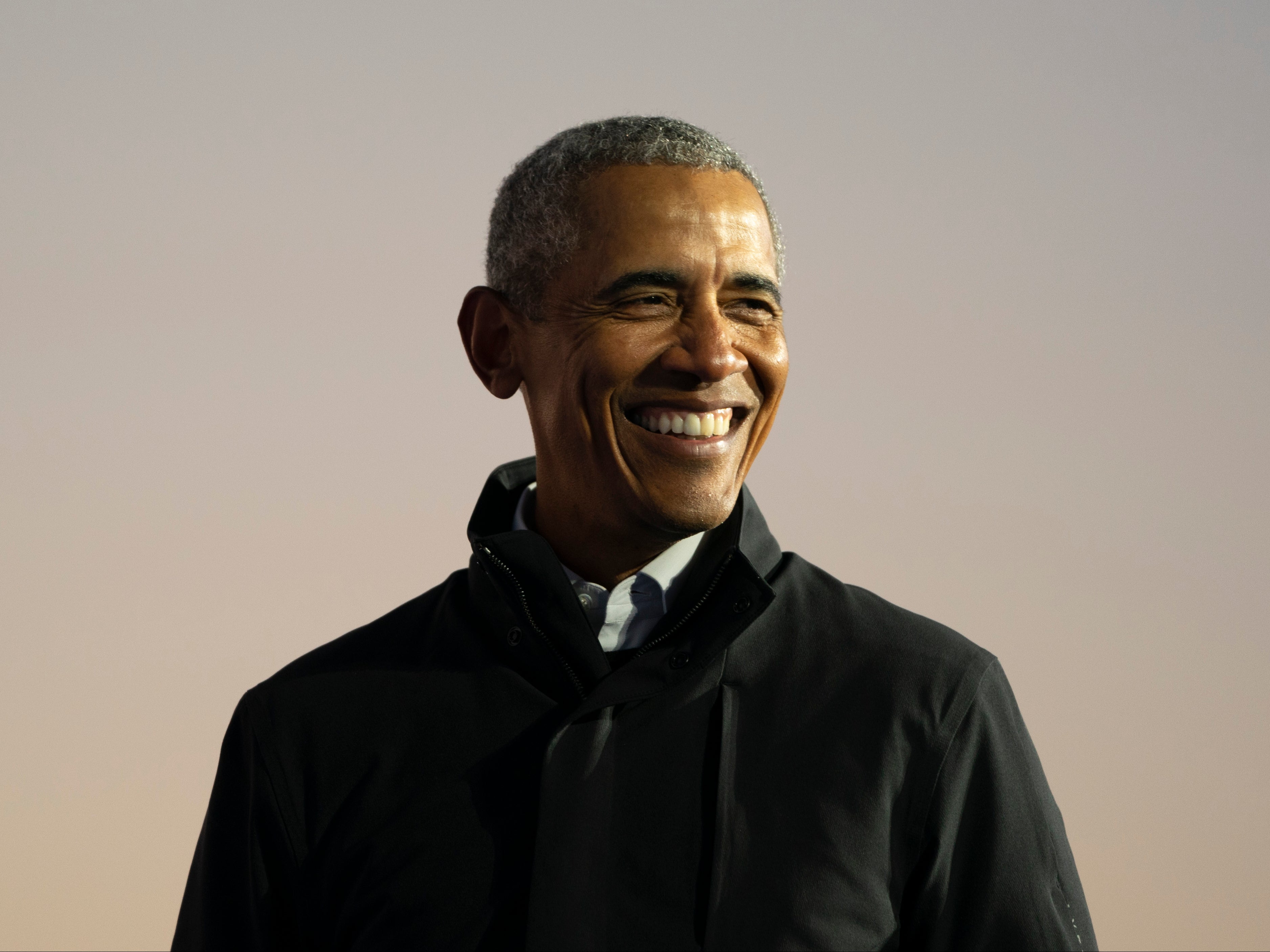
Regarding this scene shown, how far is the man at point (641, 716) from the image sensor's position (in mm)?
1156

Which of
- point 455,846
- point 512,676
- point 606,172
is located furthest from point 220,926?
point 606,172

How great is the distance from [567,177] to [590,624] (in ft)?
1.41

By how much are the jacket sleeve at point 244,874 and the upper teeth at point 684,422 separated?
0.50m

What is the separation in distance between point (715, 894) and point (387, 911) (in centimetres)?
30

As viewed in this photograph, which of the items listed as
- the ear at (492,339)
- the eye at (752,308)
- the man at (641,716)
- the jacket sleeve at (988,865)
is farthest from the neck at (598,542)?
the jacket sleeve at (988,865)

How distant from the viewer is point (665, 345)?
4.06 feet

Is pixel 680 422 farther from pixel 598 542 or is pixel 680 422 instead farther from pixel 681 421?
pixel 598 542

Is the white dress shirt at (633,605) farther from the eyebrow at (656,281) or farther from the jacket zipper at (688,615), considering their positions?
the eyebrow at (656,281)

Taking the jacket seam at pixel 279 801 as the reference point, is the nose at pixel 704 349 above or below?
above

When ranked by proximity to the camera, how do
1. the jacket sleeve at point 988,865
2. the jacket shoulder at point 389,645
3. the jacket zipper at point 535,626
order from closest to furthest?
Result: the jacket sleeve at point 988,865, the jacket zipper at point 535,626, the jacket shoulder at point 389,645

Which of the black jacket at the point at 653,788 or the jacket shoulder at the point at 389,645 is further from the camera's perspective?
the jacket shoulder at the point at 389,645

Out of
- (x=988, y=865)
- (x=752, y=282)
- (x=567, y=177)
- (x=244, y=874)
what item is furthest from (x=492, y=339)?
(x=988, y=865)

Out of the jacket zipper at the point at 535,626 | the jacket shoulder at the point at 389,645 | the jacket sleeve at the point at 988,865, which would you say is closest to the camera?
the jacket sleeve at the point at 988,865

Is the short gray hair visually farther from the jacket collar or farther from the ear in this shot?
the jacket collar
